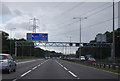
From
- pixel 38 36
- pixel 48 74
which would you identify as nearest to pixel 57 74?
pixel 48 74

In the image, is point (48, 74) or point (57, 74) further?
point (57, 74)

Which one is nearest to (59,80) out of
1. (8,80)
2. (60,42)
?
(8,80)

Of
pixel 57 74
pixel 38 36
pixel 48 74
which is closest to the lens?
pixel 48 74

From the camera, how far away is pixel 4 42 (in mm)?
138000

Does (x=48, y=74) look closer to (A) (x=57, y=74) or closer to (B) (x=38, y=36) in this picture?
(A) (x=57, y=74)

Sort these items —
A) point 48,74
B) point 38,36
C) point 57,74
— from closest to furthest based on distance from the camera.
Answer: point 48,74
point 57,74
point 38,36

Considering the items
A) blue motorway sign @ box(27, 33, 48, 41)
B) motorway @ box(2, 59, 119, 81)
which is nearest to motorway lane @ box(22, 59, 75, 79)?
motorway @ box(2, 59, 119, 81)

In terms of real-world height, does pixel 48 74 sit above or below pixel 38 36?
below

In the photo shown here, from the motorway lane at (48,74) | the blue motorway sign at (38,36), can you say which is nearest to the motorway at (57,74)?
the motorway lane at (48,74)

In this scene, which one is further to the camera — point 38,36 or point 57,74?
point 38,36

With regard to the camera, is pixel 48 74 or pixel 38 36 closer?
pixel 48 74

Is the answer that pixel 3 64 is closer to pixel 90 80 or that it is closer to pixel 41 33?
pixel 90 80

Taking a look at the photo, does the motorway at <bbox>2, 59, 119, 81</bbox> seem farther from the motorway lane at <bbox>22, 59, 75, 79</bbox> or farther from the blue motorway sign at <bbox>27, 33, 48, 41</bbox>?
the blue motorway sign at <bbox>27, 33, 48, 41</bbox>

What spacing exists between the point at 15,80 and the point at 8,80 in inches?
17.3
